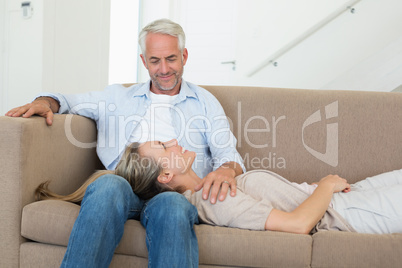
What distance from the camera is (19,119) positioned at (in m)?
1.52

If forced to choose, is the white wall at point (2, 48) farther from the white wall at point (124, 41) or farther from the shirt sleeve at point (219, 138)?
the shirt sleeve at point (219, 138)

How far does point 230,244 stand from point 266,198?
281 millimetres

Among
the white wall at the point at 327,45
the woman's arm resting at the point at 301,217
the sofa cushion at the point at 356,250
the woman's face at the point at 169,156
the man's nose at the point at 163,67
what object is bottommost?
the sofa cushion at the point at 356,250

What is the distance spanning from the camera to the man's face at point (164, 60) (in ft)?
6.60

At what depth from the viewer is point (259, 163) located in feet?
6.67

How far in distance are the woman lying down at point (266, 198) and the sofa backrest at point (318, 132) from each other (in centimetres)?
33

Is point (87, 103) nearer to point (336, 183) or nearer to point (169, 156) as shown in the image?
point (169, 156)

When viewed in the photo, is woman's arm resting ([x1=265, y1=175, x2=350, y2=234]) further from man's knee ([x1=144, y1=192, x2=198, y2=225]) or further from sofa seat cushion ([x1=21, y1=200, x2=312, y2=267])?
man's knee ([x1=144, y1=192, x2=198, y2=225])

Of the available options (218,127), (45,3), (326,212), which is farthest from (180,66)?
(45,3)

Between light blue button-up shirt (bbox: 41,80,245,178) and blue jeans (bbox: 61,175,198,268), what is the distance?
0.58 metres

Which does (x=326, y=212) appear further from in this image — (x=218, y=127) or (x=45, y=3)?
(x=45, y=3)

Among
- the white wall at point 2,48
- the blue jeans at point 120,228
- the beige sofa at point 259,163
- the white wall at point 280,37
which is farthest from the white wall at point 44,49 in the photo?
the blue jeans at point 120,228

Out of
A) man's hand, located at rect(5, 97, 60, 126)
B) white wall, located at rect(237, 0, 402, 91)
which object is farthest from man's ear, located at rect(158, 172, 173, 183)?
white wall, located at rect(237, 0, 402, 91)

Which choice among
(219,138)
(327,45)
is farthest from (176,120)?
(327,45)
